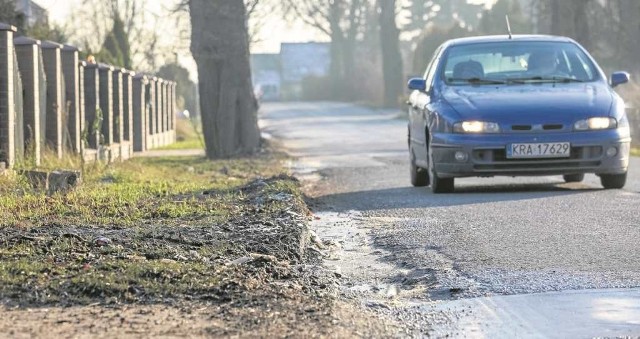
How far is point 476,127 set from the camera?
41.3 ft

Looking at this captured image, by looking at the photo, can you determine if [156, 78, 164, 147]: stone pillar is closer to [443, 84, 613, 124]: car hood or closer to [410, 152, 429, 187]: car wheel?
[410, 152, 429, 187]: car wheel

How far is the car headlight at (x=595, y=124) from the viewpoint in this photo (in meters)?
12.5

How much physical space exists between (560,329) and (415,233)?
3.78 metres

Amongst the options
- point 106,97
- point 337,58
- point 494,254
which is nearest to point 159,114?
point 106,97

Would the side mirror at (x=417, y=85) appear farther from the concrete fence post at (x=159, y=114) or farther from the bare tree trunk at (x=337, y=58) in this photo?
the bare tree trunk at (x=337, y=58)

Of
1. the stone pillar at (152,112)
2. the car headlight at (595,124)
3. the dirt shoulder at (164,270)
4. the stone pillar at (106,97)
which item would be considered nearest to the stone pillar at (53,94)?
the stone pillar at (106,97)

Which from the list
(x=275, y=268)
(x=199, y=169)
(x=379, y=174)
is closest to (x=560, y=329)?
(x=275, y=268)

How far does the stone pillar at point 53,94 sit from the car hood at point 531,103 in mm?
6437

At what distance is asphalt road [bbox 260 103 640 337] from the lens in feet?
19.8

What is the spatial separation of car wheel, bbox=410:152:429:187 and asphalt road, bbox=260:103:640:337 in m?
0.21

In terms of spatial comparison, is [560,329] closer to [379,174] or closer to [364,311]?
[364,311]

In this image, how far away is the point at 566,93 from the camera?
12.9 m

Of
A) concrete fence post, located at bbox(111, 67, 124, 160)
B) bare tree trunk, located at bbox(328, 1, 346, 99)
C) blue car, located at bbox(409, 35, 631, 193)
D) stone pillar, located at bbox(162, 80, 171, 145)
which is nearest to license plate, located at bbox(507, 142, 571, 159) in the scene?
blue car, located at bbox(409, 35, 631, 193)

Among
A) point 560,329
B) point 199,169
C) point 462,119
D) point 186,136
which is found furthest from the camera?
point 186,136
